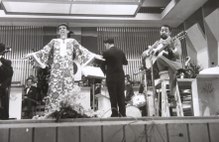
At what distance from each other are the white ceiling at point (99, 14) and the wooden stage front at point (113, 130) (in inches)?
173

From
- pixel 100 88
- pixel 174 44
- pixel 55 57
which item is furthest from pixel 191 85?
pixel 55 57

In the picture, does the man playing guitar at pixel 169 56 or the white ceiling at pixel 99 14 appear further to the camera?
the white ceiling at pixel 99 14

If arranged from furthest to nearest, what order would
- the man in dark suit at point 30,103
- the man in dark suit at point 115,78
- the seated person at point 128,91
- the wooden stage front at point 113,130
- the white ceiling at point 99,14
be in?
1. the white ceiling at point 99,14
2. the seated person at point 128,91
3. the man in dark suit at point 30,103
4. the man in dark suit at point 115,78
5. the wooden stage front at point 113,130

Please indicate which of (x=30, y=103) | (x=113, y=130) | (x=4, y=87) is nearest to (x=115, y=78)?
(x=113, y=130)

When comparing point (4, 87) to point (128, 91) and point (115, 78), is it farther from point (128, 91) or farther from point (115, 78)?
point (128, 91)

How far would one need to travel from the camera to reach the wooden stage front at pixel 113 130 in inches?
112

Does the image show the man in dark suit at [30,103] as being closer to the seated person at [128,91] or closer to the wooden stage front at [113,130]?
the seated person at [128,91]

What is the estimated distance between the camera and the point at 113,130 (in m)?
2.99

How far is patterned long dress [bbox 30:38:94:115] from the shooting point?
4500 millimetres

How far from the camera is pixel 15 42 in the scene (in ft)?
27.5

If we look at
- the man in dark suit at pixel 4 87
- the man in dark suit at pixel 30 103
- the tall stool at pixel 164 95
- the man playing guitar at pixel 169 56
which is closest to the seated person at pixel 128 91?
the man in dark suit at pixel 30 103

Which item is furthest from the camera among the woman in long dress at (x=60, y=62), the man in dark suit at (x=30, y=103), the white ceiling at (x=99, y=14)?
the white ceiling at (x=99, y=14)

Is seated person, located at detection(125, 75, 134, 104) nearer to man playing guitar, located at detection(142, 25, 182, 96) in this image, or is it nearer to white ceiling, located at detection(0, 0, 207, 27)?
white ceiling, located at detection(0, 0, 207, 27)

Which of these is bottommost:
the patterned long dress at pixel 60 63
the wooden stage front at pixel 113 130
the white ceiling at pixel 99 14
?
the wooden stage front at pixel 113 130
